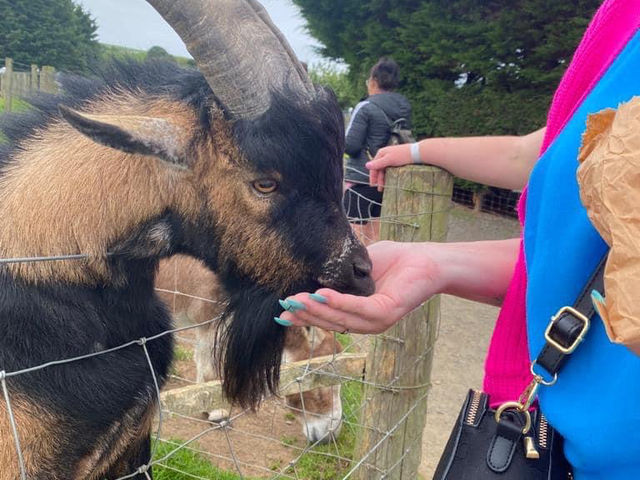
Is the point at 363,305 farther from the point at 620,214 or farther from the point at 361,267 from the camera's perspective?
the point at 620,214

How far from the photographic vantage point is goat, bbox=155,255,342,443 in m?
3.98

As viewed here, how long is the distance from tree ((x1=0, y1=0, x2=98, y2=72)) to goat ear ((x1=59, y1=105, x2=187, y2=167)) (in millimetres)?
14689

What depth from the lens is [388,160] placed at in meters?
2.42

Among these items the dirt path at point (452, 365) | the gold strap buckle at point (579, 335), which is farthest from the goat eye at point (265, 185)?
the dirt path at point (452, 365)

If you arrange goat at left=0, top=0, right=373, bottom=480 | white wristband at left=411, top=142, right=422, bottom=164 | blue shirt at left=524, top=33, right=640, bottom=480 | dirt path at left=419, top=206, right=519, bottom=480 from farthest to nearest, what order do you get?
dirt path at left=419, top=206, right=519, bottom=480 < white wristband at left=411, top=142, right=422, bottom=164 < goat at left=0, top=0, right=373, bottom=480 < blue shirt at left=524, top=33, right=640, bottom=480

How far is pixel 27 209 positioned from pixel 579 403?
1.56m

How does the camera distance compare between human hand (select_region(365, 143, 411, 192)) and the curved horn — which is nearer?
the curved horn

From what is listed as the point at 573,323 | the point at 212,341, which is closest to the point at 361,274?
the point at 573,323

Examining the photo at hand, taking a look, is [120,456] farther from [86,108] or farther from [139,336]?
[86,108]

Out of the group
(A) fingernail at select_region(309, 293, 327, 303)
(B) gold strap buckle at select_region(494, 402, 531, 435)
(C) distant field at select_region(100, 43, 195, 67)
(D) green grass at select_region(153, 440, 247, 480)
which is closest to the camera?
(B) gold strap buckle at select_region(494, 402, 531, 435)

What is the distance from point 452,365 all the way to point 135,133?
16.3ft

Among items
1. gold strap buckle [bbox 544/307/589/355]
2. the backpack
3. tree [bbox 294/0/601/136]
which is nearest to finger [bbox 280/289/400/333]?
gold strap buckle [bbox 544/307/589/355]

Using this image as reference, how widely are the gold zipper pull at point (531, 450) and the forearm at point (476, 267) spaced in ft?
1.65

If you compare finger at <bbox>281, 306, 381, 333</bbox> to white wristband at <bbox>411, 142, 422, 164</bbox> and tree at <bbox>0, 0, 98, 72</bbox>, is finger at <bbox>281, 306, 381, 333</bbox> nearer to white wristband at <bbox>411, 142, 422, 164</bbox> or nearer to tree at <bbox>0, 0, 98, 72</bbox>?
white wristband at <bbox>411, 142, 422, 164</bbox>
